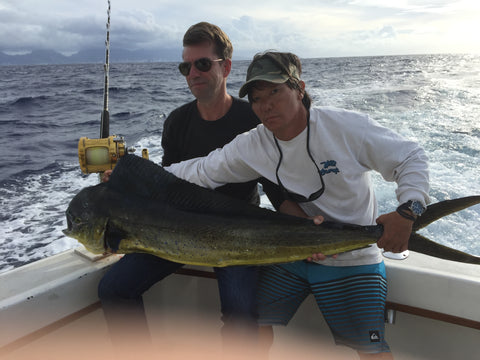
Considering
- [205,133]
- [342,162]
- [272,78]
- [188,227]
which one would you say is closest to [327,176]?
[342,162]

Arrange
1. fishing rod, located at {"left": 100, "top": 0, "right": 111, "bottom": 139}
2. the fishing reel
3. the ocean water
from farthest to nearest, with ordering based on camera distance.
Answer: the ocean water < fishing rod, located at {"left": 100, "top": 0, "right": 111, "bottom": 139} < the fishing reel

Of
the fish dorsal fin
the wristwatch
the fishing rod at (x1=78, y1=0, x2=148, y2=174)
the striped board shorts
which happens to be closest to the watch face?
the wristwatch

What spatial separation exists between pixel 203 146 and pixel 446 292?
4.73ft

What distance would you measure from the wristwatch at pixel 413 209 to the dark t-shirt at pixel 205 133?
941 mm

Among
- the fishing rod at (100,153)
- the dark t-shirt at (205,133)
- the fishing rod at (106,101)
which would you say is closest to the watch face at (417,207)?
the dark t-shirt at (205,133)

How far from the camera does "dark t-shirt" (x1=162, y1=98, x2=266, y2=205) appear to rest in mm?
2283

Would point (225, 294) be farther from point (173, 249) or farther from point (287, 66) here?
point (287, 66)

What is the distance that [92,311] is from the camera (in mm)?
1918

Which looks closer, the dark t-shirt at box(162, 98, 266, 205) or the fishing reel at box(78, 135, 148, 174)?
the fishing reel at box(78, 135, 148, 174)

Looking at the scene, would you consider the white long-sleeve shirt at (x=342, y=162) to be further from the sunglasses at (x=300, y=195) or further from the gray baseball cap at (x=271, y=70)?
the gray baseball cap at (x=271, y=70)

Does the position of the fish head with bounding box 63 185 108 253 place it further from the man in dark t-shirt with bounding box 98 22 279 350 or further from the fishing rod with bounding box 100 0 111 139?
the fishing rod with bounding box 100 0 111 139

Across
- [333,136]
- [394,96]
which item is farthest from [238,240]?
[394,96]

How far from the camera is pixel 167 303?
227cm

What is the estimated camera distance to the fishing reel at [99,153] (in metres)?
2.07
